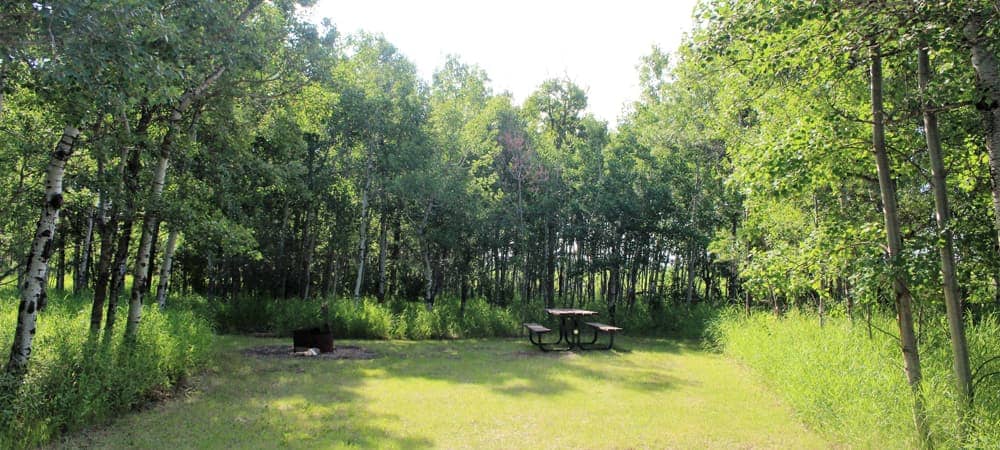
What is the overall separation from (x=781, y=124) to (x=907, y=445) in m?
3.80

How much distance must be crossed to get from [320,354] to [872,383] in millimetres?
8919

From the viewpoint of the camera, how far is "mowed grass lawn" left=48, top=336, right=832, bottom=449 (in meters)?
5.19

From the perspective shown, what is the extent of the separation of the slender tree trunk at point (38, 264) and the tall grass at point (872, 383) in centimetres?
779

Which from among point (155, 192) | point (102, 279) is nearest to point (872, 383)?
point (155, 192)

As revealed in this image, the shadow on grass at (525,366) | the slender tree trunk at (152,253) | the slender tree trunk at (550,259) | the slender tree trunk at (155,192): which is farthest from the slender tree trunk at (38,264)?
the slender tree trunk at (550,259)

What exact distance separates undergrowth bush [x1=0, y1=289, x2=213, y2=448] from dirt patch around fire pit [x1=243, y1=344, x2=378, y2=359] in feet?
8.31

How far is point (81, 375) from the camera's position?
5.26m

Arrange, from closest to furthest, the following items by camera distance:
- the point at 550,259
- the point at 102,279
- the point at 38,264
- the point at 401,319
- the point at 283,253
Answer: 1. the point at 38,264
2. the point at 102,279
3. the point at 401,319
4. the point at 283,253
5. the point at 550,259

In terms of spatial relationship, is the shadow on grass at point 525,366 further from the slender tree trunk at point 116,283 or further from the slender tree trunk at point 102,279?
the slender tree trunk at point 102,279

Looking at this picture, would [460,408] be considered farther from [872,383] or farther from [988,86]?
[988,86]

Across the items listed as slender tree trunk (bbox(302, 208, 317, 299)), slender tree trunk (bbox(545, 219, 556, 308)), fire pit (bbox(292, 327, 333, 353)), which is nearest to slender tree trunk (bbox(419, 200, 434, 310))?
slender tree trunk (bbox(302, 208, 317, 299))

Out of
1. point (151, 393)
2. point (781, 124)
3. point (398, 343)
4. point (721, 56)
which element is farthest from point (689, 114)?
point (151, 393)

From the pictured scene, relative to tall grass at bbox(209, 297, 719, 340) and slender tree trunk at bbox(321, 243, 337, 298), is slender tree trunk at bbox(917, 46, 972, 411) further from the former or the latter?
slender tree trunk at bbox(321, 243, 337, 298)

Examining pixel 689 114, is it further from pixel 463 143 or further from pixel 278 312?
pixel 278 312
